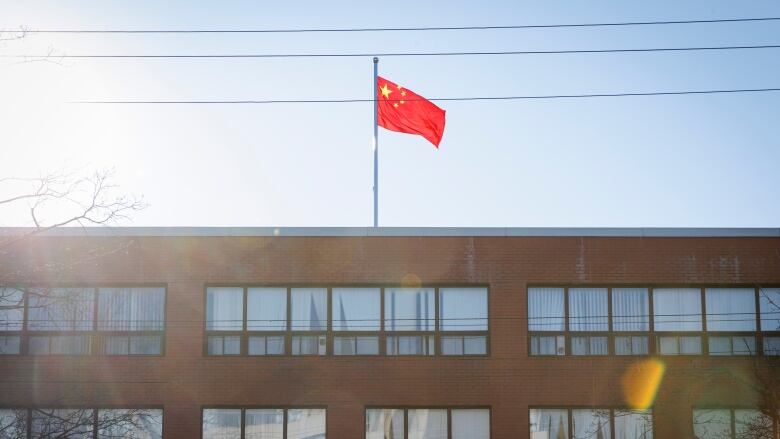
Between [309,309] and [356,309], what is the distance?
102 centimetres

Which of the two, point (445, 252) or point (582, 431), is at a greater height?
point (445, 252)

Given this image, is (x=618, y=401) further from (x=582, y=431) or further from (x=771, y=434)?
(x=771, y=434)

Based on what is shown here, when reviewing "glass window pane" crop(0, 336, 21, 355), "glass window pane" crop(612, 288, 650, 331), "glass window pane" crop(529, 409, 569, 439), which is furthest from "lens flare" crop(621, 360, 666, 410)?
"glass window pane" crop(0, 336, 21, 355)

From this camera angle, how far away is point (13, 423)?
21.1 m

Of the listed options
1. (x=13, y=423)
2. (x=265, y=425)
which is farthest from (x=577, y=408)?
(x=13, y=423)

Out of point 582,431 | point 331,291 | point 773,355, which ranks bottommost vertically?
point 582,431

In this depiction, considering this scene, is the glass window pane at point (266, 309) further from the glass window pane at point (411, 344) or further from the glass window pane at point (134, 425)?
the glass window pane at point (134, 425)

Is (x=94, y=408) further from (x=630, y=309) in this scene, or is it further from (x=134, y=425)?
(x=630, y=309)

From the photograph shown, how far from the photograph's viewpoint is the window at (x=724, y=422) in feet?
72.0

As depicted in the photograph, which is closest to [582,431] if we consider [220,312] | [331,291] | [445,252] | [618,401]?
[618,401]

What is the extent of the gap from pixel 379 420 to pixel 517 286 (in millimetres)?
4135

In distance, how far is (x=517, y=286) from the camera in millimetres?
22297

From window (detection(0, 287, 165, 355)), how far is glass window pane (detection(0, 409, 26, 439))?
4.11 feet

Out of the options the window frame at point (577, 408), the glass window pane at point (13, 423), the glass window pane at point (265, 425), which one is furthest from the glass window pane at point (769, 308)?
the glass window pane at point (13, 423)
